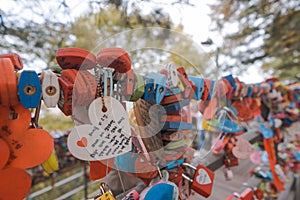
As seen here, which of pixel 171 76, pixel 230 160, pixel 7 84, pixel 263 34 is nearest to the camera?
pixel 7 84

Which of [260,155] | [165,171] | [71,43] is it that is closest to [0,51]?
[71,43]

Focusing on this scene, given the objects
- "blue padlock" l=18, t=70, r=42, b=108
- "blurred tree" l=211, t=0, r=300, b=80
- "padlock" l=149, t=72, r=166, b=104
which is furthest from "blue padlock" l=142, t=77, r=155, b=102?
"blurred tree" l=211, t=0, r=300, b=80

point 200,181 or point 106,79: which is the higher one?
point 106,79

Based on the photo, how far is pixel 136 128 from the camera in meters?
0.27

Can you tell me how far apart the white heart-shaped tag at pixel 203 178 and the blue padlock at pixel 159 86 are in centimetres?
14

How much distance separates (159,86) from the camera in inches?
10.3

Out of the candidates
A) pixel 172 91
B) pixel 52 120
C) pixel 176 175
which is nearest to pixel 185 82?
pixel 172 91

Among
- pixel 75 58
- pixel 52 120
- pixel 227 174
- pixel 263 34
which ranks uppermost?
pixel 263 34

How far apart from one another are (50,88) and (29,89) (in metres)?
0.02

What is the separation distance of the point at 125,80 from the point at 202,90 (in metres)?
0.16

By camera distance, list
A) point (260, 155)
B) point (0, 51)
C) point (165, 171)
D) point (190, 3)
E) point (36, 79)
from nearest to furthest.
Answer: point (36, 79) < point (165, 171) < point (0, 51) < point (190, 3) < point (260, 155)

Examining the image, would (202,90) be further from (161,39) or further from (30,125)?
(30,125)

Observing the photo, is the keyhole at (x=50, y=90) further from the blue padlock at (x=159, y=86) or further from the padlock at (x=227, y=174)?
the padlock at (x=227, y=174)

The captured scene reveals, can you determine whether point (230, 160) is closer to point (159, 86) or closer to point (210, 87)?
point (210, 87)
